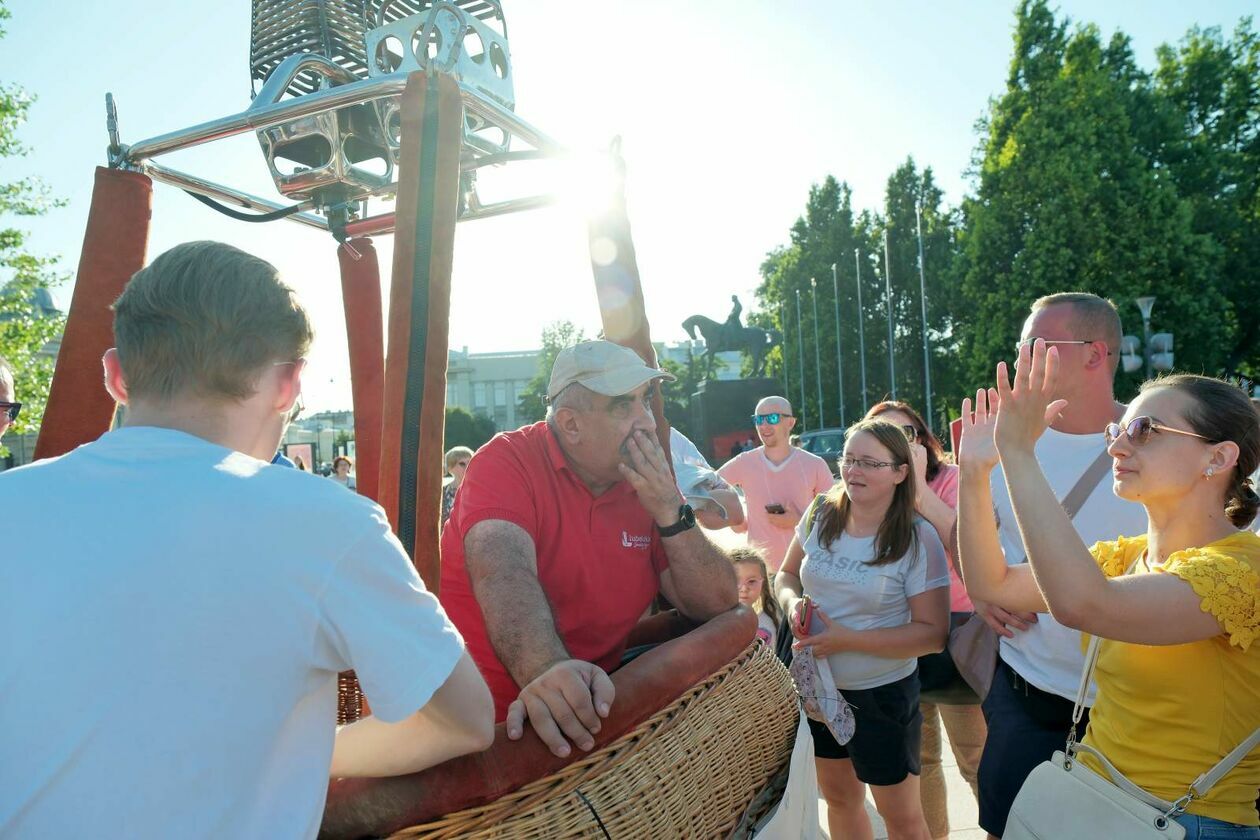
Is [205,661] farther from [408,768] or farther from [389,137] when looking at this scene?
[389,137]

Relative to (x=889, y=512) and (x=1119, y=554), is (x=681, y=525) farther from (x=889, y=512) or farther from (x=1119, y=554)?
(x=889, y=512)

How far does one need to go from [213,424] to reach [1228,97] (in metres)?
32.3

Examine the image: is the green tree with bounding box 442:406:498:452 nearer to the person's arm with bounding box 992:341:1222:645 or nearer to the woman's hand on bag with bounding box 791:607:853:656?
the woman's hand on bag with bounding box 791:607:853:656

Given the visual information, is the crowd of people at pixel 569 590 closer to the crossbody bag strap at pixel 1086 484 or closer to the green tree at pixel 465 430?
the crossbody bag strap at pixel 1086 484

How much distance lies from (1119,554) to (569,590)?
51.9 inches

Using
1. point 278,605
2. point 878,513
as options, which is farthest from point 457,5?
point 878,513

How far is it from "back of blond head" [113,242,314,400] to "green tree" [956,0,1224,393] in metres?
25.6

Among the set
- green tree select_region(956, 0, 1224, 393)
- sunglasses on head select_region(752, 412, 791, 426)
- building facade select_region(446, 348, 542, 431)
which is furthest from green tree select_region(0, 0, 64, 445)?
building facade select_region(446, 348, 542, 431)

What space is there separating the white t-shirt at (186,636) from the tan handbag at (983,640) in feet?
7.25

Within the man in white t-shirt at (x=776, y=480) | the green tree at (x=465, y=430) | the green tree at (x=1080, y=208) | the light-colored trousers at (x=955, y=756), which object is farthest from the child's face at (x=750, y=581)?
the green tree at (x=465, y=430)

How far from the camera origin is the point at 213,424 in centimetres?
118

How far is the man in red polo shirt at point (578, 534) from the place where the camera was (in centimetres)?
193

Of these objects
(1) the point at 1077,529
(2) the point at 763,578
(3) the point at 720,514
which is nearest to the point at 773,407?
(2) the point at 763,578

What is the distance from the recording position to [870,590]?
3428 millimetres
